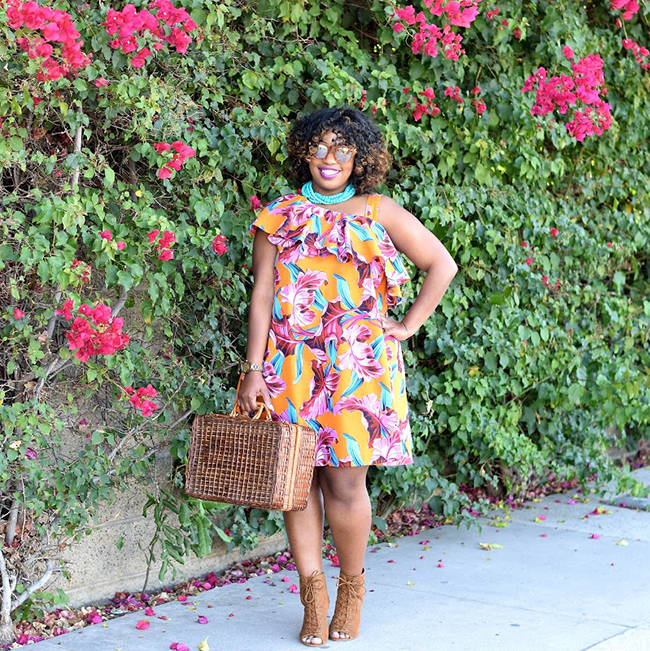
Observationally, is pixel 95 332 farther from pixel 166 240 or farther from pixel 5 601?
pixel 5 601

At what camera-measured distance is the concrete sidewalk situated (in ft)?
9.52

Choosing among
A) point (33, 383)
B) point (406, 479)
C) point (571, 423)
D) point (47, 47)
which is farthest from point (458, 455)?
point (47, 47)

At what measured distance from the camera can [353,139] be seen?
9.53 ft

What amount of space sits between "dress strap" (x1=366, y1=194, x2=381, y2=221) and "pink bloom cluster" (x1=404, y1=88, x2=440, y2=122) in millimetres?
Answer: 1076

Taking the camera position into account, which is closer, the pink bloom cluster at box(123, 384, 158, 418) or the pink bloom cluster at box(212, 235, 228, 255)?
the pink bloom cluster at box(123, 384, 158, 418)

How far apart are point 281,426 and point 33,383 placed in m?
0.83

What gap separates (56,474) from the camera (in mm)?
2938

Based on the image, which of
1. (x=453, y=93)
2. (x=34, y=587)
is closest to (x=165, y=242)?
(x=34, y=587)

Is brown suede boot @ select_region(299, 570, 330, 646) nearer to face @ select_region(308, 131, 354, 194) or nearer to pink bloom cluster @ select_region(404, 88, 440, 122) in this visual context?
face @ select_region(308, 131, 354, 194)

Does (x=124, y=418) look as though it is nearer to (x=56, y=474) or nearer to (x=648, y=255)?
(x=56, y=474)

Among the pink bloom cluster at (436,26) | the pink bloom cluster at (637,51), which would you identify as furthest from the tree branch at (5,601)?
the pink bloom cluster at (637,51)

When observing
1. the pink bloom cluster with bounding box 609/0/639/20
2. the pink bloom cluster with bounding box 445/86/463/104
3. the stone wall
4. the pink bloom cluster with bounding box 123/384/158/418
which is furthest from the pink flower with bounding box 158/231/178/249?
the pink bloom cluster with bounding box 609/0/639/20

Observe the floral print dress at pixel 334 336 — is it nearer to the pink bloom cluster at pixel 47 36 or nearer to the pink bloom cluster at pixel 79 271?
the pink bloom cluster at pixel 79 271

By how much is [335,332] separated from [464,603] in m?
1.13
